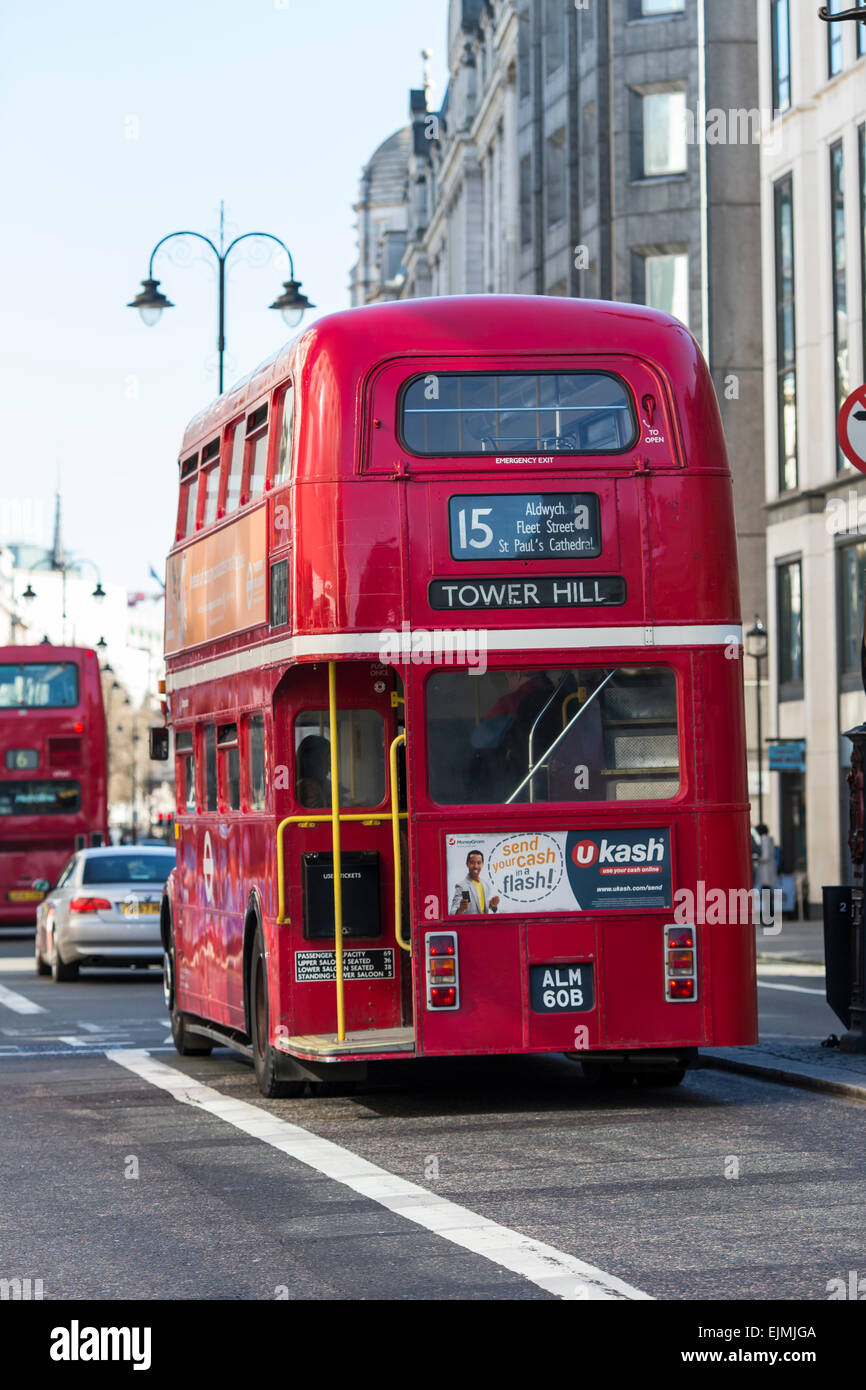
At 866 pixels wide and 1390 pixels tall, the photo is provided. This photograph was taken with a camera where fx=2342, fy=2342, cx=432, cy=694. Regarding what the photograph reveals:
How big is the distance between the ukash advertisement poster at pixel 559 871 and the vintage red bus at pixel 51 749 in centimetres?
2573

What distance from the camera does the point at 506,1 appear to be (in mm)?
67125

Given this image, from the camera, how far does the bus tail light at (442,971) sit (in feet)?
40.8

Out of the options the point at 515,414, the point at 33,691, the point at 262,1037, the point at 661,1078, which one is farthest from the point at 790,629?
the point at 515,414

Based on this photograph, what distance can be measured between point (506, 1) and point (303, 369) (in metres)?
57.2

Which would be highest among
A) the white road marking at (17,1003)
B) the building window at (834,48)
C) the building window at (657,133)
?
the building window at (657,133)

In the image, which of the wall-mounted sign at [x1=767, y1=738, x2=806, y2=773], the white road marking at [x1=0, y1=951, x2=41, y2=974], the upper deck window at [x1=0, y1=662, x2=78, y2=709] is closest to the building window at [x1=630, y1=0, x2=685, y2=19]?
the wall-mounted sign at [x1=767, y1=738, x2=806, y2=773]

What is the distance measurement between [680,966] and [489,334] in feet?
11.8

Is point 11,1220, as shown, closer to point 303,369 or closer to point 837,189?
point 303,369

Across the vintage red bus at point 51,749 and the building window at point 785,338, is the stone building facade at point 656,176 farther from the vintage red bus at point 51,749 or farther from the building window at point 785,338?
the vintage red bus at point 51,749

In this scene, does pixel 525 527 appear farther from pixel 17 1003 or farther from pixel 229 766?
pixel 17 1003

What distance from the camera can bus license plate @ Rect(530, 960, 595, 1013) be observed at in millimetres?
12562

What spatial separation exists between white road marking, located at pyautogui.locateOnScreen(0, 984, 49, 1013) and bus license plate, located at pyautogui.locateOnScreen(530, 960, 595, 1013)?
10.8 metres

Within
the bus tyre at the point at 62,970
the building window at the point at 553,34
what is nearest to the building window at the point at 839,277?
the bus tyre at the point at 62,970

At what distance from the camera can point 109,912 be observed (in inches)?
1050
